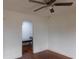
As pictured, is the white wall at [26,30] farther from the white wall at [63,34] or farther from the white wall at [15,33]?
the white wall at [63,34]

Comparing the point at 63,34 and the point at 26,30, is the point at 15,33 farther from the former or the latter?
the point at 26,30

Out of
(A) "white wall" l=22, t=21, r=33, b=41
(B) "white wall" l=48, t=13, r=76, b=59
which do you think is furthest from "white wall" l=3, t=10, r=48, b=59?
(A) "white wall" l=22, t=21, r=33, b=41

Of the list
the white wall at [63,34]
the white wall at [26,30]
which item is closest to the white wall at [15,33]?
the white wall at [63,34]

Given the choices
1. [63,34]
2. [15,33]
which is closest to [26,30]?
[15,33]

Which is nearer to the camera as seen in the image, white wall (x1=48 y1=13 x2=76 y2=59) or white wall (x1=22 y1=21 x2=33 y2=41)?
white wall (x1=48 y1=13 x2=76 y2=59)

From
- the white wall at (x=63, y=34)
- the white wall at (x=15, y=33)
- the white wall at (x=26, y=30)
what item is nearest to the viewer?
the white wall at (x=15, y=33)

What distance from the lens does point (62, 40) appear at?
4535mm

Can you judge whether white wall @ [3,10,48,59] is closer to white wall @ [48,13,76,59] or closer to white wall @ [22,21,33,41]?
white wall @ [48,13,76,59]

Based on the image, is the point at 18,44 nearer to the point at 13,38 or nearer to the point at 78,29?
the point at 13,38

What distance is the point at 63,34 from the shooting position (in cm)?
450

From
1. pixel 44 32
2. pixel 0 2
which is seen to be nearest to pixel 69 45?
pixel 44 32

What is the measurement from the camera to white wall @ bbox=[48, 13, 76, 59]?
4019 millimetres

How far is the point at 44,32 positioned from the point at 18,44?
2030mm

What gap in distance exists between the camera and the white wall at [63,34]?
402 centimetres
